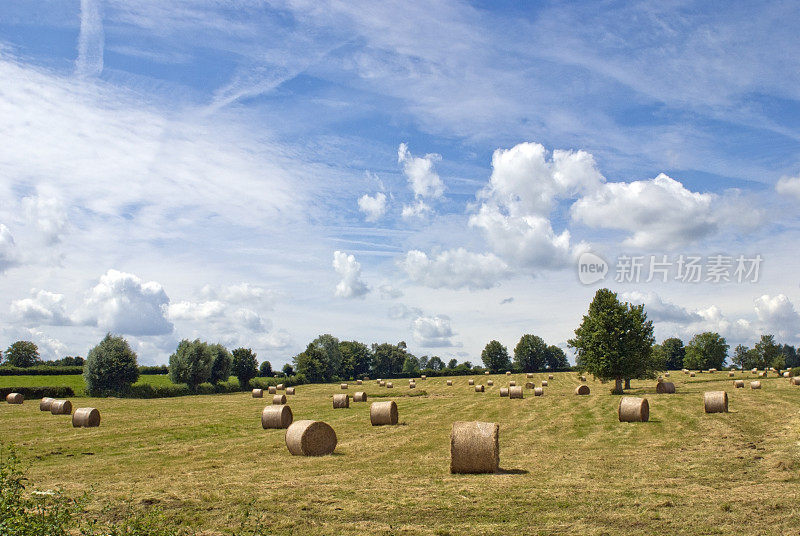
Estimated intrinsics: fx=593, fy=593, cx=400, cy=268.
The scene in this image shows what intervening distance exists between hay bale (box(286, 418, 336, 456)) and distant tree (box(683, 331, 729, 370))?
128288mm

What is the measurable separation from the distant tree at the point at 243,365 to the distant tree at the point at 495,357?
249 ft

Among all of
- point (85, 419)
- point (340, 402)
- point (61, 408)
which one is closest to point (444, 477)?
point (85, 419)

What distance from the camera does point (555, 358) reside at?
534ft

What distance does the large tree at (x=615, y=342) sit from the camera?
59.5 meters

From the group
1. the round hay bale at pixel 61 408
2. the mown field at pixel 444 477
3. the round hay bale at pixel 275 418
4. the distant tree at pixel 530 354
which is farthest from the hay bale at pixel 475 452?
the distant tree at pixel 530 354

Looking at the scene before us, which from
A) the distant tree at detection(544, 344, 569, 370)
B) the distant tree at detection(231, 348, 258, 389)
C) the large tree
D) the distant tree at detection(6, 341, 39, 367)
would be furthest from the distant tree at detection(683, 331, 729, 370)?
the distant tree at detection(6, 341, 39, 367)

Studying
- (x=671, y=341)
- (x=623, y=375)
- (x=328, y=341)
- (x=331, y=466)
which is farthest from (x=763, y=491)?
(x=671, y=341)

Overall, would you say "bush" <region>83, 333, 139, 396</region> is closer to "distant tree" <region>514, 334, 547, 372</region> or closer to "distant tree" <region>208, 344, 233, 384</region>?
"distant tree" <region>208, 344, 233, 384</region>

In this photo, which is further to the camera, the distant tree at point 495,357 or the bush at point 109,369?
the distant tree at point 495,357

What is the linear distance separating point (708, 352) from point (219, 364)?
10575cm

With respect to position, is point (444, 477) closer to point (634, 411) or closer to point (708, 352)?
point (634, 411)

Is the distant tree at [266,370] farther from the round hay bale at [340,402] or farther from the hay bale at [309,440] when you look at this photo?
the hay bale at [309,440]

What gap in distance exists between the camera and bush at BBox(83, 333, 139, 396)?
72125 mm

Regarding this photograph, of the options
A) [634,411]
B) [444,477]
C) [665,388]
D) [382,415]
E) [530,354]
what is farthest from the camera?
[530,354]
